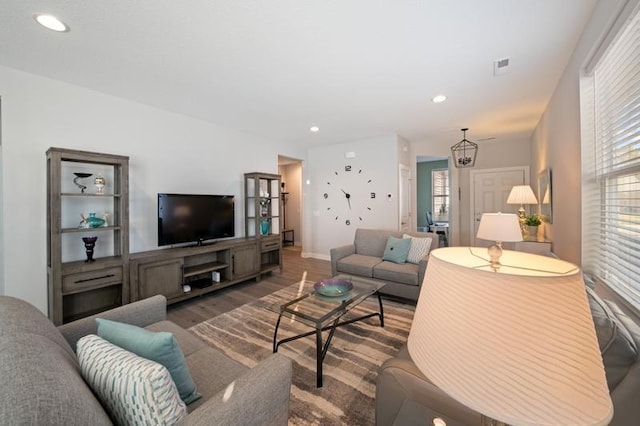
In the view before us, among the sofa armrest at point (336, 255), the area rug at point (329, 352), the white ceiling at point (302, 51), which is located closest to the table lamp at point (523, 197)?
the white ceiling at point (302, 51)

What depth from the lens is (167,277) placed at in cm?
313

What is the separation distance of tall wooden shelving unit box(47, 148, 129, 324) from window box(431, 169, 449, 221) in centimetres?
785

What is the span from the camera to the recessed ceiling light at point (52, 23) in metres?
1.81

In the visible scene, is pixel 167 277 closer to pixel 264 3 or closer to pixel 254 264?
pixel 254 264

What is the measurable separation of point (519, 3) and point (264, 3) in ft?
5.66

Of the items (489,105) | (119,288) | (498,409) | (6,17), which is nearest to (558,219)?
(489,105)

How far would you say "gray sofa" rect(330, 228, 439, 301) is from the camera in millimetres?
3143

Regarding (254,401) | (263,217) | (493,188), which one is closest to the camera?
(254,401)

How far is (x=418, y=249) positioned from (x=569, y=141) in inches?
74.6

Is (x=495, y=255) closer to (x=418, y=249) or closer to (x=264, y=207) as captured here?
(x=418, y=249)

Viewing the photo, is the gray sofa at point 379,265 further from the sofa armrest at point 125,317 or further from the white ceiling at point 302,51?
the sofa armrest at point 125,317

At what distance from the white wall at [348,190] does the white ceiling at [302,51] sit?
177 cm

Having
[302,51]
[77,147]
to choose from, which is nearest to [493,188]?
[302,51]

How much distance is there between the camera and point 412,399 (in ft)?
3.47
